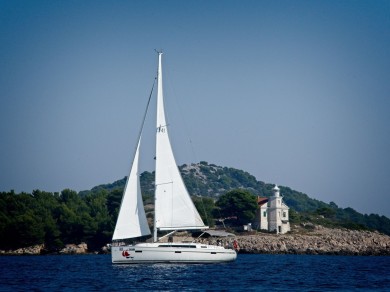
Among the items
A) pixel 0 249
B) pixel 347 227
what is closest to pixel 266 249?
pixel 347 227

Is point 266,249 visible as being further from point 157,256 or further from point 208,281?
point 208,281

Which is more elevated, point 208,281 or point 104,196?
point 104,196

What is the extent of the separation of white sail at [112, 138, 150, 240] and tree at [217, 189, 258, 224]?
196 feet

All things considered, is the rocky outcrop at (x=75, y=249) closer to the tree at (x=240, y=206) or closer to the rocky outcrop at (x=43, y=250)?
→ the rocky outcrop at (x=43, y=250)

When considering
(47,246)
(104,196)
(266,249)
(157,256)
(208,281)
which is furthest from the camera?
(104,196)

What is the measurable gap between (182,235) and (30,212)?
88.0ft

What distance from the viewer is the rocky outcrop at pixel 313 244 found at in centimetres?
9619

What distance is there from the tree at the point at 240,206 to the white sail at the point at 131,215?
196ft

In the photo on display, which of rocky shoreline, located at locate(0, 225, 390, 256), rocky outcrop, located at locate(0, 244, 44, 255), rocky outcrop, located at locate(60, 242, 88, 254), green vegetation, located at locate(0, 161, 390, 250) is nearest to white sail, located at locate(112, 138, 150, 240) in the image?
green vegetation, located at locate(0, 161, 390, 250)

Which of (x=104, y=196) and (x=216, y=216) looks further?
(x=104, y=196)

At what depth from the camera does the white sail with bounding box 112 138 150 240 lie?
54438 millimetres

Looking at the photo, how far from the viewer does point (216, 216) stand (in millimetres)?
118250

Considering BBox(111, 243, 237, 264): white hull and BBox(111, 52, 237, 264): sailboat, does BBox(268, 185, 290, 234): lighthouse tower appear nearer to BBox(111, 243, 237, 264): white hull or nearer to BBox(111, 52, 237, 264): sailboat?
BBox(111, 52, 237, 264): sailboat

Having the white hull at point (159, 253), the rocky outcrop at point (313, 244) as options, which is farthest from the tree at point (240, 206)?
the white hull at point (159, 253)
